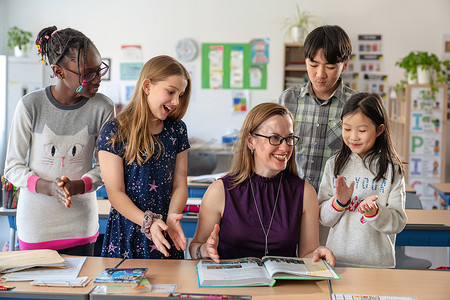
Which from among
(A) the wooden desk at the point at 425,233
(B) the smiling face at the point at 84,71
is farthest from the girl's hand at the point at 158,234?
(A) the wooden desk at the point at 425,233

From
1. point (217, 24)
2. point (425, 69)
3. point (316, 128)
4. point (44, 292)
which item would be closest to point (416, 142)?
point (425, 69)

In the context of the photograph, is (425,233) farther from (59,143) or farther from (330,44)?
(59,143)

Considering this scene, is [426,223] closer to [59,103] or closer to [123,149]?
[123,149]

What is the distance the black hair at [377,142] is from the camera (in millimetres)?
2152

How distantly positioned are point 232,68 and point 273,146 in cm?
528

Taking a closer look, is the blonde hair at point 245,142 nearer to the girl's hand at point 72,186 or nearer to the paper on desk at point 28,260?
the girl's hand at point 72,186

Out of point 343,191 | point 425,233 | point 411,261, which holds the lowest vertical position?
point 411,261

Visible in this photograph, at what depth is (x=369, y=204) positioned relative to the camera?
188 cm

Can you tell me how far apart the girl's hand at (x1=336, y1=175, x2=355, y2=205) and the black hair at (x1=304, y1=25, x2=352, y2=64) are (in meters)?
0.66

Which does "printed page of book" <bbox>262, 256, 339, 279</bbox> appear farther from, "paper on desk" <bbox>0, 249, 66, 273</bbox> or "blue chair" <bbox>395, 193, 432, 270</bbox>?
"blue chair" <bbox>395, 193, 432, 270</bbox>

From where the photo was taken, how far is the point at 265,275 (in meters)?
1.72

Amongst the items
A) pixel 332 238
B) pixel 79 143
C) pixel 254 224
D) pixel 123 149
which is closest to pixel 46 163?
pixel 79 143

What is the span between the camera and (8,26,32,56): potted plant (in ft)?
23.0

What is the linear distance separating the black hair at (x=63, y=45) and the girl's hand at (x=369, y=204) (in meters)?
1.14
